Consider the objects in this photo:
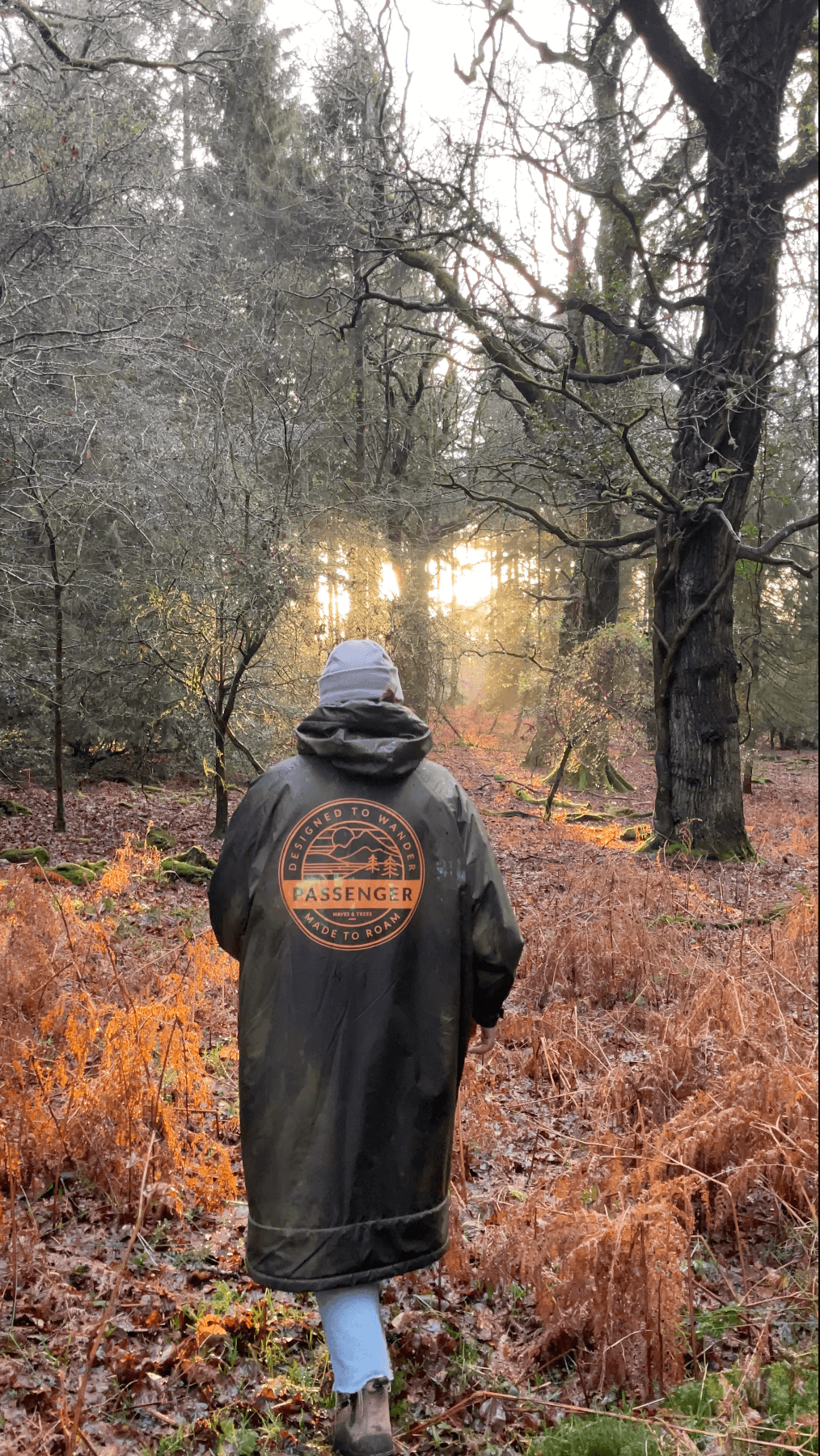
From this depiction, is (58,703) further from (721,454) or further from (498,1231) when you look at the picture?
(498,1231)

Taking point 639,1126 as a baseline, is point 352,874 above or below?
above

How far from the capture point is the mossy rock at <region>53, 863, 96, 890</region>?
856 cm

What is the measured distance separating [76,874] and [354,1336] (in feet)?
23.8

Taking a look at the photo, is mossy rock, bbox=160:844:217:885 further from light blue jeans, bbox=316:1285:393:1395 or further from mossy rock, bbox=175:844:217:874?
light blue jeans, bbox=316:1285:393:1395

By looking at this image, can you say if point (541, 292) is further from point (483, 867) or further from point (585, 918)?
point (483, 867)

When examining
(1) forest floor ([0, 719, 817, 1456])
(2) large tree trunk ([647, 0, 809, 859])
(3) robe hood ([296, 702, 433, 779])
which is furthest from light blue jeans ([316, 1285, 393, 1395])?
(2) large tree trunk ([647, 0, 809, 859])

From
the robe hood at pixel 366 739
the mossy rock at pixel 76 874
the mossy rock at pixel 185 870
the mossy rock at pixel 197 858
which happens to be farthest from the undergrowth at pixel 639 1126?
the mossy rock at pixel 197 858

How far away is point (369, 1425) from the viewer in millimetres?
2186

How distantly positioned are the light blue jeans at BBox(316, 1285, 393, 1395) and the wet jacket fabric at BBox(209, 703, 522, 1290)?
7cm

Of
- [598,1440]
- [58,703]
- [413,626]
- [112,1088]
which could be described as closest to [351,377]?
[413,626]

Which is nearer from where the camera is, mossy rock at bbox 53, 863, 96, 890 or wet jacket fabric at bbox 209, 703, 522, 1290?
wet jacket fabric at bbox 209, 703, 522, 1290

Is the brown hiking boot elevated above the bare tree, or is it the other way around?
the bare tree

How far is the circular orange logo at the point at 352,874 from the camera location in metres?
2.35

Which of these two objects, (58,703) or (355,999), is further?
(58,703)
